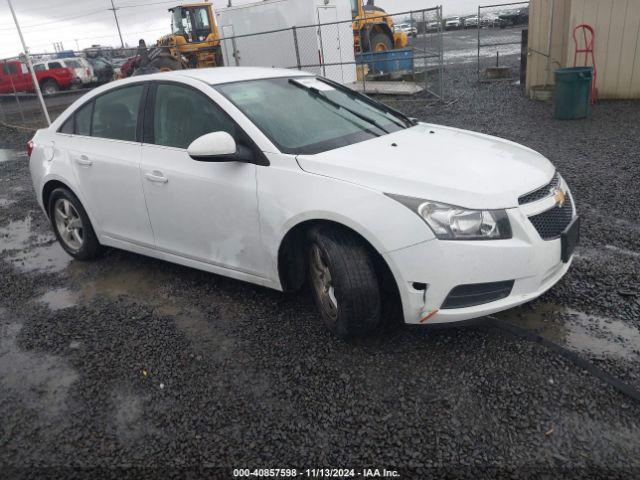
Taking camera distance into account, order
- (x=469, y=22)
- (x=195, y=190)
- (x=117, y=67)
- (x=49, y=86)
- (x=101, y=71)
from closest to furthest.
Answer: (x=195, y=190) → (x=49, y=86) → (x=101, y=71) → (x=117, y=67) → (x=469, y=22)

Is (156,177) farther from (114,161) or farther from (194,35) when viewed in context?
(194,35)

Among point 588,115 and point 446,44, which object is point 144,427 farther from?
point 446,44

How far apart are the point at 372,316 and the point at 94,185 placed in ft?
8.80

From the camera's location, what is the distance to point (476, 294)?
9.50 ft

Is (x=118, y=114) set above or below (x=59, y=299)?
above

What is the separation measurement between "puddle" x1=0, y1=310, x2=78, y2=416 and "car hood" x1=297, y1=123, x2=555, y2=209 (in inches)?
77.0

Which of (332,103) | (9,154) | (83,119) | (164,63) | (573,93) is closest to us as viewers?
(332,103)

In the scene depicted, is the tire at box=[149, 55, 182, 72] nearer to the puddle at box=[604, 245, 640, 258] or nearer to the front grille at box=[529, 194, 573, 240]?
the puddle at box=[604, 245, 640, 258]

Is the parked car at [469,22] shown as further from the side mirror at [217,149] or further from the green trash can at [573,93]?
the side mirror at [217,149]

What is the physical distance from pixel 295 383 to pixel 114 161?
239 cm

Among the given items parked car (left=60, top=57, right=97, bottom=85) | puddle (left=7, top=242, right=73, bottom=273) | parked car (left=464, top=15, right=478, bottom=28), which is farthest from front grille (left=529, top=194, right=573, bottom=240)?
parked car (left=464, top=15, right=478, bottom=28)

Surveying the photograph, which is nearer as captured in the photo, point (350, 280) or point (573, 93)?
point (350, 280)

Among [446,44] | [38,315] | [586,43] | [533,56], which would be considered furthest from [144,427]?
[446,44]

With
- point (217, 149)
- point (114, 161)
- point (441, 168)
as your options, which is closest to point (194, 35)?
point (114, 161)
